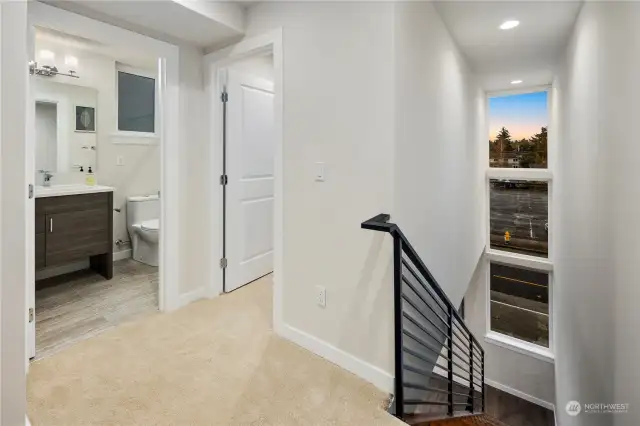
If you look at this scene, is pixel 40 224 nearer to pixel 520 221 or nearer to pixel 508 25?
pixel 508 25

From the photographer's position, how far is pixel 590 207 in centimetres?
240

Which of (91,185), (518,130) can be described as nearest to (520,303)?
(518,130)

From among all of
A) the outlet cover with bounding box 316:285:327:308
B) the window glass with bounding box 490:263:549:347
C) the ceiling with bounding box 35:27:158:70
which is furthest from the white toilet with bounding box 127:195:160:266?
the window glass with bounding box 490:263:549:347

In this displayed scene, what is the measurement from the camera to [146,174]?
446cm

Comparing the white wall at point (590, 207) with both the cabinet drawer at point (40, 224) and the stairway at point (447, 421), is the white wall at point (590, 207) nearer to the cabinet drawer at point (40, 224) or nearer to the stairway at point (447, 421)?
the stairway at point (447, 421)

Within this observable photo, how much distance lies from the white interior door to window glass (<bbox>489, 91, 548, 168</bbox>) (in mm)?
3670

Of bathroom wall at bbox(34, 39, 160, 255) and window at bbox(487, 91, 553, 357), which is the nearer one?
bathroom wall at bbox(34, 39, 160, 255)

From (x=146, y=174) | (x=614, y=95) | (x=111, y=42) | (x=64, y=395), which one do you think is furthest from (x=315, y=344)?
(x=146, y=174)

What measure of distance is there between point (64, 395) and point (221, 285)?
144 cm

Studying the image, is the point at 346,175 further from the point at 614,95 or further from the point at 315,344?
the point at 614,95

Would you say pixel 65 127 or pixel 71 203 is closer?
pixel 71 203

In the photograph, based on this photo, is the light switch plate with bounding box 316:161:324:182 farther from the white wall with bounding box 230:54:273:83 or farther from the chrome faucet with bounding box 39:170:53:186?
the chrome faucet with bounding box 39:170:53:186

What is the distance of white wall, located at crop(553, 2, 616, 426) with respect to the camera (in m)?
1.96

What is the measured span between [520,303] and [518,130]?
2.74 m
